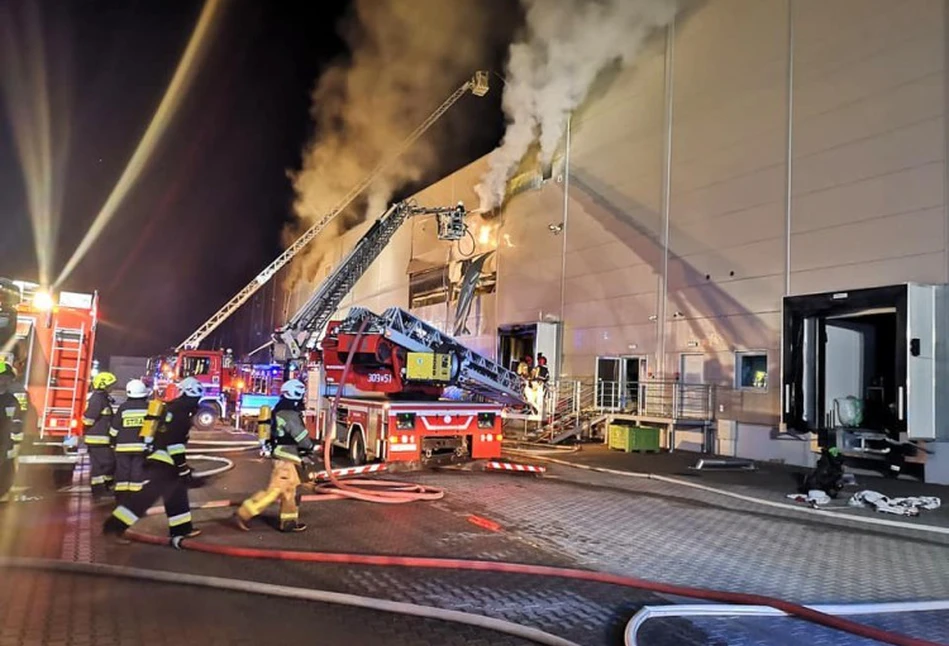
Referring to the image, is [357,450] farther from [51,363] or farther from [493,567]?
[493,567]

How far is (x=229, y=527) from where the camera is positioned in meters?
6.57

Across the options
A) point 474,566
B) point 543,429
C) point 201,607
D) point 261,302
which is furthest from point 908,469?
point 261,302

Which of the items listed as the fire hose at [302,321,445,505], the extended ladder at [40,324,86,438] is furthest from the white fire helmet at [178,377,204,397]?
the extended ladder at [40,324,86,438]

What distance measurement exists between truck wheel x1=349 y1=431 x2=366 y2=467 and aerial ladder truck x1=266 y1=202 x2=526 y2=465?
17 mm

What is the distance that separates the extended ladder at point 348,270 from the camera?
66.0 ft

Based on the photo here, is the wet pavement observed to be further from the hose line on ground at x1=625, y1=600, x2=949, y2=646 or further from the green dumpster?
the green dumpster

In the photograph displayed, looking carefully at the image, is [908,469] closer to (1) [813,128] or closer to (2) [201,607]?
(1) [813,128]

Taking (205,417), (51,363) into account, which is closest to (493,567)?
(51,363)

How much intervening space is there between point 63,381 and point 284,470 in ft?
13.1

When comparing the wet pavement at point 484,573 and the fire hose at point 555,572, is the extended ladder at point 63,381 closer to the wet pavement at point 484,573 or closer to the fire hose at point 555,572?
the wet pavement at point 484,573

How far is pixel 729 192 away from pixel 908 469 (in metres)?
6.65

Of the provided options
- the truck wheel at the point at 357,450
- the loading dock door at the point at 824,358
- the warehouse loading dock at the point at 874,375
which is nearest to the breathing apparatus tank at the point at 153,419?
the truck wheel at the point at 357,450

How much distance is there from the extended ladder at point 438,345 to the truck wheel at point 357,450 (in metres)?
1.73

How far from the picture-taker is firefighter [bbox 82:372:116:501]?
7875 millimetres
